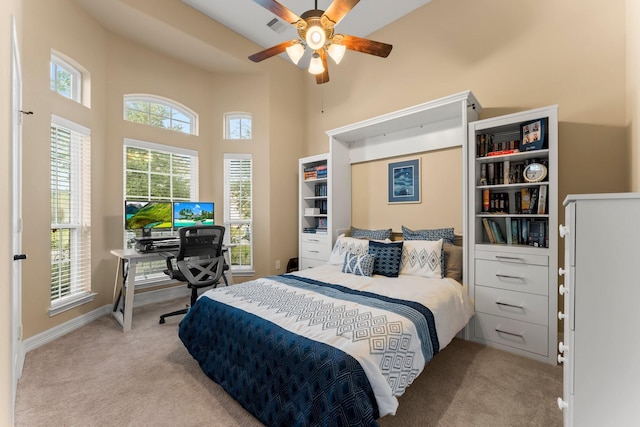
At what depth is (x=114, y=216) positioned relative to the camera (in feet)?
11.3

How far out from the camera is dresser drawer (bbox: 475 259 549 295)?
2.30 metres

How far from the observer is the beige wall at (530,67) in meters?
2.30

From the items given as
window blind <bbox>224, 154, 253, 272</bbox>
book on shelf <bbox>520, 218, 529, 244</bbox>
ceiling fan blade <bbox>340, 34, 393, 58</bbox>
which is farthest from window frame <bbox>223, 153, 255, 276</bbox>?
book on shelf <bbox>520, 218, 529, 244</bbox>

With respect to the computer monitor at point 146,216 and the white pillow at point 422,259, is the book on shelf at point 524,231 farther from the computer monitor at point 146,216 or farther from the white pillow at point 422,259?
the computer monitor at point 146,216

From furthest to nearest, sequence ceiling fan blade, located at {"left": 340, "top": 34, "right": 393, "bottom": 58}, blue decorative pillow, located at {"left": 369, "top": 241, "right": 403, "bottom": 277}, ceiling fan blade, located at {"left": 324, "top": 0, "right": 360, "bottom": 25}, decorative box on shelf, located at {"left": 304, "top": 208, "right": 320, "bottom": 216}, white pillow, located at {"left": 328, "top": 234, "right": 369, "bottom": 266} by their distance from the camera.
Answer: decorative box on shelf, located at {"left": 304, "top": 208, "right": 320, "bottom": 216} < white pillow, located at {"left": 328, "top": 234, "right": 369, "bottom": 266} < blue decorative pillow, located at {"left": 369, "top": 241, "right": 403, "bottom": 277} < ceiling fan blade, located at {"left": 340, "top": 34, "right": 393, "bottom": 58} < ceiling fan blade, located at {"left": 324, "top": 0, "right": 360, "bottom": 25}

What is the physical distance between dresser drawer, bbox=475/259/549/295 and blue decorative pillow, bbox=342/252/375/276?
988 mm

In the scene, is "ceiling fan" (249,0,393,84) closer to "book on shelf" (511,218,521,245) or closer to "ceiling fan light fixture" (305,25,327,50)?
"ceiling fan light fixture" (305,25,327,50)

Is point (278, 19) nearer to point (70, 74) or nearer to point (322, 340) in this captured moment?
point (70, 74)

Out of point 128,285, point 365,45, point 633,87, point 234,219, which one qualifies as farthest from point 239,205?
Result: point 633,87

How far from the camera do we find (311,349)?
1.44 meters

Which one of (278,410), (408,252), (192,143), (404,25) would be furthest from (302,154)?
(278,410)

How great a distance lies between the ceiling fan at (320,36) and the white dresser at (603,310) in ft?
5.93

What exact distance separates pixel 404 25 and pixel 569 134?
2.28 metres

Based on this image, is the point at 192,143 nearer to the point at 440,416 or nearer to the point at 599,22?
the point at 440,416
